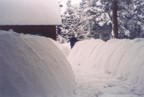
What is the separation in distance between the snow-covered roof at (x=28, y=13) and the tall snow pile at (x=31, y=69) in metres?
12.5

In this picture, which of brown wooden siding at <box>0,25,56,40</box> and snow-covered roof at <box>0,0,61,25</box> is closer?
snow-covered roof at <box>0,0,61,25</box>

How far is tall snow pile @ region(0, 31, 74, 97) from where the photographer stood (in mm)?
6996

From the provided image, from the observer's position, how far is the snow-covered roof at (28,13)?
20.9 metres

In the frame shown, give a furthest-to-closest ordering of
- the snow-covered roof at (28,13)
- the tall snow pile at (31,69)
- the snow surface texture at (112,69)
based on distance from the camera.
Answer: the snow-covered roof at (28,13) → the snow surface texture at (112,69) → the tall snow pile at (31,69)

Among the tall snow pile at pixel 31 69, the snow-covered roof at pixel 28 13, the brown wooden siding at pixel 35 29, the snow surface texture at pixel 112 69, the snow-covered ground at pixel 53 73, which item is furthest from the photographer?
the brown wooden siding at pixel 35 29

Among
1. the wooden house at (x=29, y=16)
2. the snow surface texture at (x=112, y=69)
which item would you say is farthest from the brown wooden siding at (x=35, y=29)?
the snow surface texture at (x=112, y=69)

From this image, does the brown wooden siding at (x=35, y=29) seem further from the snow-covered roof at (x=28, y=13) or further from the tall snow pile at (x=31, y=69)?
the tall snow pile at (x=31, y=69)

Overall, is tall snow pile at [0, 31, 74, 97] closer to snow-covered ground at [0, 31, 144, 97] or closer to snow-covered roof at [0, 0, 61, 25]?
snow-covered ground at [0, 31, 144, 97]

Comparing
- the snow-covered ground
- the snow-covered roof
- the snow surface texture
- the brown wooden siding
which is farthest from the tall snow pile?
the brown wooden siding

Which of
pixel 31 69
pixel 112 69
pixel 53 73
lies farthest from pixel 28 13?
pixel 31 69

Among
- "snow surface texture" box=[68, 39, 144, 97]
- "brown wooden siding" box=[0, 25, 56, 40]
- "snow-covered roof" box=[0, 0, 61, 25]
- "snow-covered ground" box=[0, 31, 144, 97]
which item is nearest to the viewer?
"snow-covered ground" box=[0, 31, 144, 97]

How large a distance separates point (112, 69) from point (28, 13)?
35.3 feet

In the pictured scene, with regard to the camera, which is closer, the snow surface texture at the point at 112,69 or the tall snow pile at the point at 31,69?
the tall snow pile at the point at 31,69

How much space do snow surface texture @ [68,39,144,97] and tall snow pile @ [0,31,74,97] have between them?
88 centimetres
